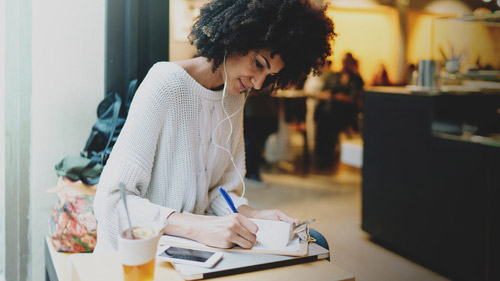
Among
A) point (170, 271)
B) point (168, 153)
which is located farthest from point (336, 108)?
point (170, 271)

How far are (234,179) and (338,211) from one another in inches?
101

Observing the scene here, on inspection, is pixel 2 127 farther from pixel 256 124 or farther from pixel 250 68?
pixel 256 124

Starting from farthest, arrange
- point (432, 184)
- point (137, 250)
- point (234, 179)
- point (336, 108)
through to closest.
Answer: point (336, 108) < point (432, 184) < point (234, 179) < point (137, 250)

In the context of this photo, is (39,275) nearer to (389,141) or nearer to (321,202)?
(389,141)

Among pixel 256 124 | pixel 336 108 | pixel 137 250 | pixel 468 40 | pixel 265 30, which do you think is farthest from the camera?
pixel 336 108

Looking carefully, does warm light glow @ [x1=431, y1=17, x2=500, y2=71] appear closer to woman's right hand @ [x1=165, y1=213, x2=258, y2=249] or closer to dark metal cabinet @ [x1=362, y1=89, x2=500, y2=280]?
dark metal cabinet @ [x1=362, y1=89, x2=500, y2=280]

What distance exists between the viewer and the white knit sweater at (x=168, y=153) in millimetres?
1232

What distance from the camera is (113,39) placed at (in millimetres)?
1849

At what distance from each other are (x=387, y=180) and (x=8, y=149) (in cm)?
236

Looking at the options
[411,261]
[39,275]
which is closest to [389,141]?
[411,261]

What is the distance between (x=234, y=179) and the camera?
64.7 inches

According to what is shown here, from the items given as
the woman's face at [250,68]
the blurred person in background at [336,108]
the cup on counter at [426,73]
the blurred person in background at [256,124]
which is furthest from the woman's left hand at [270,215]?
the blurred person in background at [336,108]

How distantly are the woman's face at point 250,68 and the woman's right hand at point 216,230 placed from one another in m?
0.49

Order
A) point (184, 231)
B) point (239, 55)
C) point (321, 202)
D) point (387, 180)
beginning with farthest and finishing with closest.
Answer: point (321, 202) < point (387, 180) < point (239, 55) < point (184, 231)
